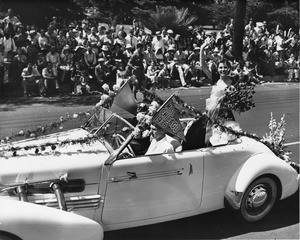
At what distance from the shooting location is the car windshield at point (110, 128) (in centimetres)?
568

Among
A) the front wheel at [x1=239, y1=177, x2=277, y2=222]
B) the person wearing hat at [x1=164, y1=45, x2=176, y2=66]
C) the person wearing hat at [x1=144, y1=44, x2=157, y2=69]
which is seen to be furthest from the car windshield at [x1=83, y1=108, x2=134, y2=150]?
the person wearing hat at [x1=164, y1=45, x2=176, y2=66]

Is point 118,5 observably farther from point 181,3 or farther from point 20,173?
point 20,173

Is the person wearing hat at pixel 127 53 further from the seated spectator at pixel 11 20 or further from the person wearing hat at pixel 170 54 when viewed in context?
the seated spectator at pixel 11 20

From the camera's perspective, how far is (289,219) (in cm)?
630

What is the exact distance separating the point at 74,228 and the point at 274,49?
19.7 meters

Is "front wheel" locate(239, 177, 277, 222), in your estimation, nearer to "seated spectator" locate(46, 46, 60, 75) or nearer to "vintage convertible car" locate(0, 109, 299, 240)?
"vintage convertible car" locate(0, 109, 299, 240)

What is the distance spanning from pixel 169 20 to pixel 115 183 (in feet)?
61.8

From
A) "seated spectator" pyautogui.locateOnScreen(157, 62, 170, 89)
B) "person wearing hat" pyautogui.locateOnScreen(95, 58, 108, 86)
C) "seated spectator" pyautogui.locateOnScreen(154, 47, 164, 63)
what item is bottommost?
"seated spectator" pyautogui.locateOnScreen(157, 62, 170, 89)

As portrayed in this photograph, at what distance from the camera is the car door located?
16.6 feet

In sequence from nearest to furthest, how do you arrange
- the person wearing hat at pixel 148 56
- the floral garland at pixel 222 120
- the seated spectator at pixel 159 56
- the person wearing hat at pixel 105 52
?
the floral garland at pixel 222 120 → the person wearing hat at pixel 105 52 → the person wearing hat at pixel 148 56 → the seated spectator at pixel 159 56

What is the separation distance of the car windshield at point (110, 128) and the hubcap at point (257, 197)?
1.75 m

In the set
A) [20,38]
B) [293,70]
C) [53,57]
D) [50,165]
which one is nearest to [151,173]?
[50,165]

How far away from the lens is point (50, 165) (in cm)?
499

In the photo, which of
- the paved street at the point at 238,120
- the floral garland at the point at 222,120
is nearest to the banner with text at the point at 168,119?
the floral garland at the point at 222,120
